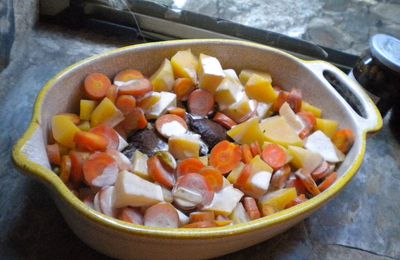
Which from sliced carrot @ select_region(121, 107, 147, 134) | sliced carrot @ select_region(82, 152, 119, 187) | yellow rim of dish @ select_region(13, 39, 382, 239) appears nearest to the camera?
yellow rim of dish @ select_region(13, 39, 382, 239)

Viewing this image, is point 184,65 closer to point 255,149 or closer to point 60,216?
point 255,149

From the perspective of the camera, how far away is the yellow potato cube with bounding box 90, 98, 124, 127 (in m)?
0.66

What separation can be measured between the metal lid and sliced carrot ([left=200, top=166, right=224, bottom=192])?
40cm

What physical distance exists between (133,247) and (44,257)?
0.49 feet

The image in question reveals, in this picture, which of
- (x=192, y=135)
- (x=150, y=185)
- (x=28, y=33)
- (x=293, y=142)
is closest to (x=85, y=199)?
(x=150, y=185)

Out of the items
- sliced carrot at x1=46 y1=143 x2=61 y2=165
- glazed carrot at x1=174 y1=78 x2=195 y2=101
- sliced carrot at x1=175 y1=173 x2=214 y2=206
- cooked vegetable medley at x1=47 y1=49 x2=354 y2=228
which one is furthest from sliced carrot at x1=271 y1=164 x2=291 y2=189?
sliced carrot at x1=46 y1=143 x2=61 y2=165

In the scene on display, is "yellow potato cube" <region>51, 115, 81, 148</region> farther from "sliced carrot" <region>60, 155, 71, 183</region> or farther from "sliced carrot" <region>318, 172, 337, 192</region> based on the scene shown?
"sliced carrot" <region>318, 172, 337, 192</region>

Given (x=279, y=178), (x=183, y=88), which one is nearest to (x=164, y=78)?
(x=183, y=88)

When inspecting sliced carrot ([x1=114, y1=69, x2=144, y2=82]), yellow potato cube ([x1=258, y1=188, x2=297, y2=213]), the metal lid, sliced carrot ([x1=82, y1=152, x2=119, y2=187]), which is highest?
the metal lid

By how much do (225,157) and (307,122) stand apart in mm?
171

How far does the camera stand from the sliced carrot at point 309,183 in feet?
2.11

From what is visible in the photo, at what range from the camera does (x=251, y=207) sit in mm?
614

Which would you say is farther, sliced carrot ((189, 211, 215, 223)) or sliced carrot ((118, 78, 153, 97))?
sliced carrot ((118, 78, 153, 97))

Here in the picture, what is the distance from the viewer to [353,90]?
739 mm
